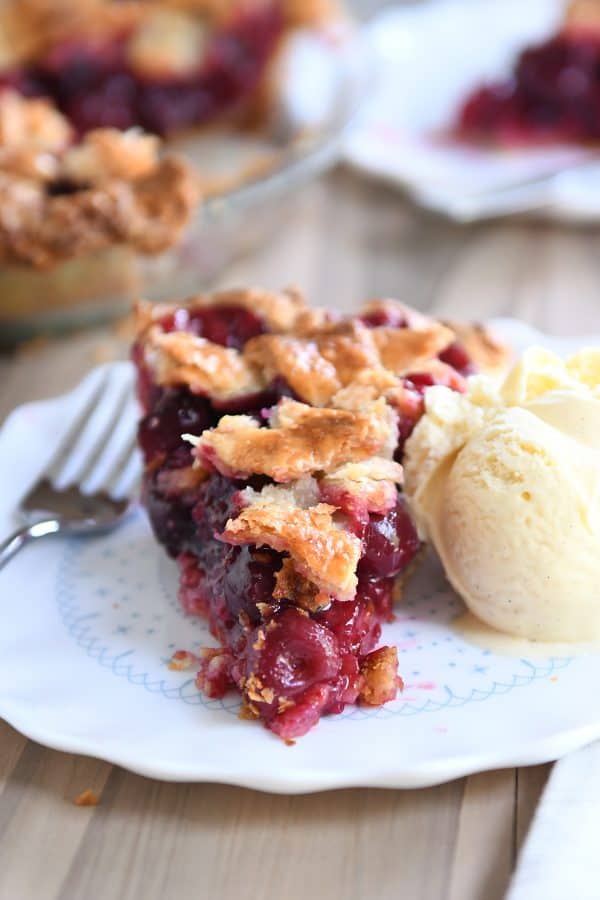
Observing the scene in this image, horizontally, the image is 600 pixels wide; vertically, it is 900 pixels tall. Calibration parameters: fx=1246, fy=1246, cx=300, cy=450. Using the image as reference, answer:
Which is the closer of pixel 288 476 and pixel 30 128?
pixel 288 476

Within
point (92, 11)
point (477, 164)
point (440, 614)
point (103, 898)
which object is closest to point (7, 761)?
point (103, 898)

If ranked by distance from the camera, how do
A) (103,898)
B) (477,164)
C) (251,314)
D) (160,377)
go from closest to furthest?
(103,898)
(160,377)
(251,314)
(477,164)

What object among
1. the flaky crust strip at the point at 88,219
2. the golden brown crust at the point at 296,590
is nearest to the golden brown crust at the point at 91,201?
the flaky crust strip at the point at 88,219

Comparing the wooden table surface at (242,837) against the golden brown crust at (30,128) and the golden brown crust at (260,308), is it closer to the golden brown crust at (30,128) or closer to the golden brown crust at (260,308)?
the golden brown crust at (260,308)

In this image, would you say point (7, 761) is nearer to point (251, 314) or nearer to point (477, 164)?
point (251, 314)

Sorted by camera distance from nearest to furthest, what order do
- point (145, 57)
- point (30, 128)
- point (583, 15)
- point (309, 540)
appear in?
point (309, 540), point (30, 128), point (145, 57), point (583, 15)

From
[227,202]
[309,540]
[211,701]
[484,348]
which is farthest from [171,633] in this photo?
[227,202]

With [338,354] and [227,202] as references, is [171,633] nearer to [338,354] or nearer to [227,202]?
[338,354]
